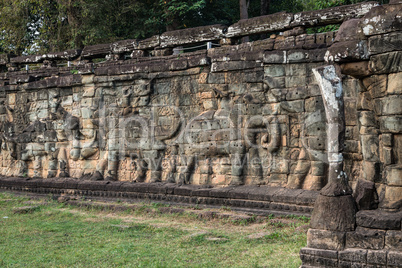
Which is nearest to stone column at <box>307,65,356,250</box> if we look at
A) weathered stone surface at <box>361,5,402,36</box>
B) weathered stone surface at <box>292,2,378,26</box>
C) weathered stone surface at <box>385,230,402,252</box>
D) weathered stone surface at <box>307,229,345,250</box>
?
weathered stone surface at <box>307,229,345,250</box>

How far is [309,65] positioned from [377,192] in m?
3.83

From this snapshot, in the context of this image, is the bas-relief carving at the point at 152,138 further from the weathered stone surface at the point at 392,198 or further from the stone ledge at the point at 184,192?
the weathered stone surface at the point at 392,198

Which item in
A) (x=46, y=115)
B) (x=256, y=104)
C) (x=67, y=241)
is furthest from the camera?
(x=46, y=115)

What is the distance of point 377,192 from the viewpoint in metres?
5.93

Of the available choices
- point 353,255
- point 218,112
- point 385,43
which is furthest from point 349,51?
point 218,112

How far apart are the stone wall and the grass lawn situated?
116 centimetres

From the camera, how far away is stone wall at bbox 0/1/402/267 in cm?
567

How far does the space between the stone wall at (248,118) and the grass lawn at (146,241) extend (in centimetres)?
116

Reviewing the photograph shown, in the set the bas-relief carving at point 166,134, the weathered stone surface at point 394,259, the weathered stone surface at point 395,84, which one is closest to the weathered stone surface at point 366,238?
the weathered stone surface at point 394,259

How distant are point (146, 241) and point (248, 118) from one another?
360 cm

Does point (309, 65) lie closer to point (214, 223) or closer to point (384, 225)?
point (214, 223)

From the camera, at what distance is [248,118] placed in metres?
9.98

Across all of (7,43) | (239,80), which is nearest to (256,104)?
(239,80)

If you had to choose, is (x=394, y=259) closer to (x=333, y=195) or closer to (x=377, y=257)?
(x=377, y=257)
